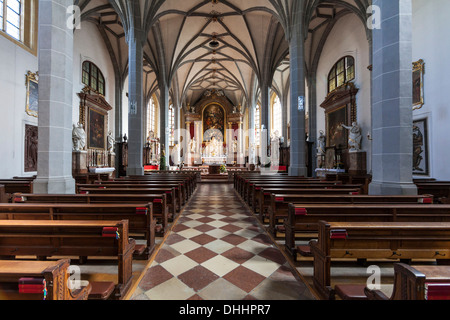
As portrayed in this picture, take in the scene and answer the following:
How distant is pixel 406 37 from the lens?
169 inches

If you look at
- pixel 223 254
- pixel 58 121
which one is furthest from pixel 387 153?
pixel 58 121

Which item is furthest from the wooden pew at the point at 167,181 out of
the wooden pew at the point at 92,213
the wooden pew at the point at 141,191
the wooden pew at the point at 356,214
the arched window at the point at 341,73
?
the arched window at the point at 341,73

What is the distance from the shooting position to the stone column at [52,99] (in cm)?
471

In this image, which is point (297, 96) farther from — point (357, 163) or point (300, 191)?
point (300, 191)

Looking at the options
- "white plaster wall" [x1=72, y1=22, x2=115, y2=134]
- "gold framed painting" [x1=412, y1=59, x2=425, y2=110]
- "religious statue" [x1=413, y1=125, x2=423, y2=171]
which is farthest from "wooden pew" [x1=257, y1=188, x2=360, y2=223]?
"white plaster wall" [x1=72, y1=22, x2=115, y2=134]

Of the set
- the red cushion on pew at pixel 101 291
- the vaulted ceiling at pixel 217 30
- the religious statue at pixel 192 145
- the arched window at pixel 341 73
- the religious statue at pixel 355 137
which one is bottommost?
the red cushion on pew at pixel 101 291

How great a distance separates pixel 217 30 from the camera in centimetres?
1711

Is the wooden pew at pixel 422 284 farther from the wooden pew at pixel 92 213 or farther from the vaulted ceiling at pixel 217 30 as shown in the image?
the vaulted ceiling at pixel 217 30

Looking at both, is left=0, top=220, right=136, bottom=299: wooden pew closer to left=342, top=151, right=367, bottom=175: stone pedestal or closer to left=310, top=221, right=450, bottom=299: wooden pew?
left=310, top=221, right=450, bottom=299: wooden pew

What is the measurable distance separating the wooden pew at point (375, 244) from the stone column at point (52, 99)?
17.1 feet

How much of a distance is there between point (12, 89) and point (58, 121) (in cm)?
590

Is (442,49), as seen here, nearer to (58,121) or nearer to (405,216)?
(405,216)

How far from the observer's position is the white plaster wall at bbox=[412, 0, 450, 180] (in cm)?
732

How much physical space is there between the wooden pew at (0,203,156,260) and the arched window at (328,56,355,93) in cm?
1297
